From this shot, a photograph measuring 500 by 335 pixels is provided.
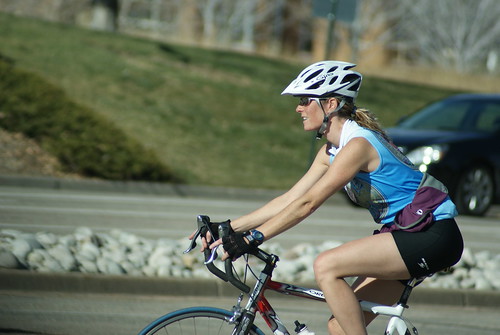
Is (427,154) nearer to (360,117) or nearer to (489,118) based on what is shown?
(489,118)

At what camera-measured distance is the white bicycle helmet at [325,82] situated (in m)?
4.16

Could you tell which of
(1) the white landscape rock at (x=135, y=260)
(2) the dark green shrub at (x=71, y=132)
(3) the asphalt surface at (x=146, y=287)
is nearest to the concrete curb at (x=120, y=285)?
(3) the asphalt surface at (x=146, y=287)

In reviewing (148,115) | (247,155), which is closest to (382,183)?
(247,155)

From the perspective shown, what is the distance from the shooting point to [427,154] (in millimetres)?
13641

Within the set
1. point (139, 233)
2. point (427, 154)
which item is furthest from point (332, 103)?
point (427, 154)

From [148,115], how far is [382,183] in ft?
54.0

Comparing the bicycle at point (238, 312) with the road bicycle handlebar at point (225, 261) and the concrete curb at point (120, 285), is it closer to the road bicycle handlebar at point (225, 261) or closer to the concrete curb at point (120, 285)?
the road bicycle handlebar at point (225, 261)

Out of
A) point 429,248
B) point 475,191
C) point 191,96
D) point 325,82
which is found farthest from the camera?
point 191,96

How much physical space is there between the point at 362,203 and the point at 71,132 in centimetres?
1299

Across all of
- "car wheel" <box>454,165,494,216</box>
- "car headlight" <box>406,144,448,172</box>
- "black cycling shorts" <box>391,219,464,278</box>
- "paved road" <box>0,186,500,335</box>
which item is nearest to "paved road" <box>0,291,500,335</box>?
"paved road" <box>0,186,500,335</box>

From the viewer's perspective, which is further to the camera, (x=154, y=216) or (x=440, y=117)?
(x=440, y=117)

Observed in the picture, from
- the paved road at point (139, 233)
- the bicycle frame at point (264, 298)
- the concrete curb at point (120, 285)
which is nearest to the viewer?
the bicycle frame at point (264, 298)

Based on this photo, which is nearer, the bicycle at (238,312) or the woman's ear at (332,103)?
the bicycle at (238,312)

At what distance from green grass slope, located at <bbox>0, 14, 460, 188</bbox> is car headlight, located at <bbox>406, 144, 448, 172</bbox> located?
12.6ft
